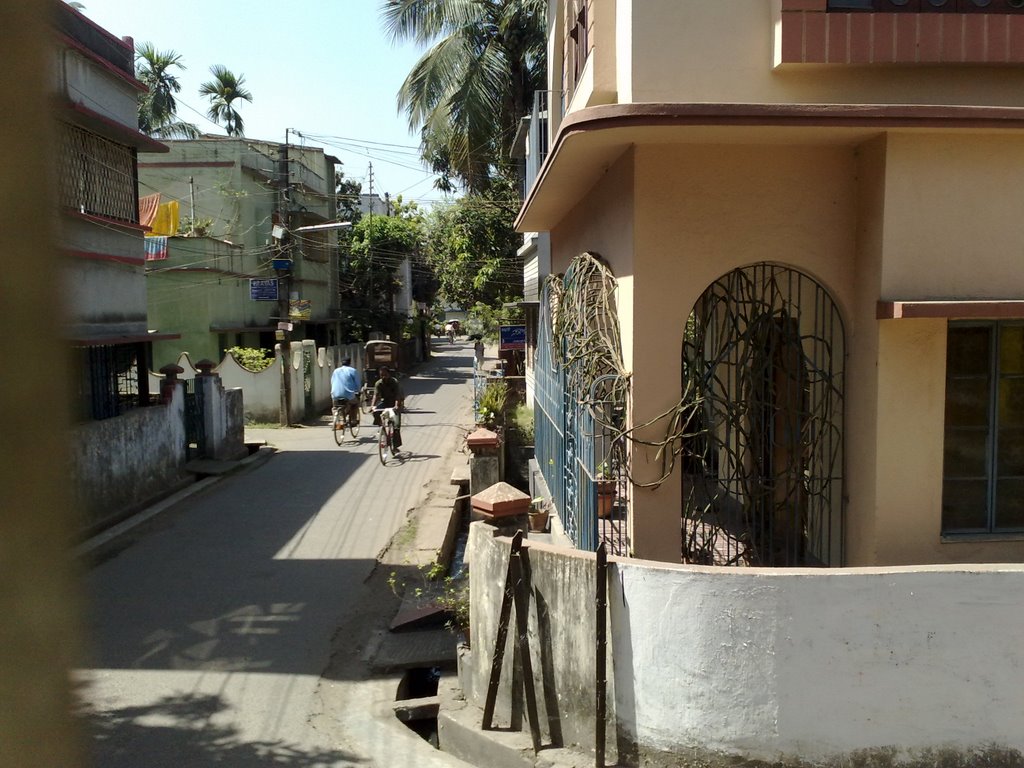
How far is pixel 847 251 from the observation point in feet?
19.6

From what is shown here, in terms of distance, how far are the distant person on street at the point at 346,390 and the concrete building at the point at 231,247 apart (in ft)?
21.3

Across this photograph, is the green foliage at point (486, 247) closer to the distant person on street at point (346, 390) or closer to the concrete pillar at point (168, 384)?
the distant person on street at point (346, 390)

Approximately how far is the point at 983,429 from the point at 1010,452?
0.28 meters

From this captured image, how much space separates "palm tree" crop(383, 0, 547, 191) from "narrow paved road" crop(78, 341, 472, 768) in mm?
11640

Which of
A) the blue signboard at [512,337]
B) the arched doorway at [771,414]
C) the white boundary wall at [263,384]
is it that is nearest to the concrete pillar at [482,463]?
the arched doorway at [771,414]

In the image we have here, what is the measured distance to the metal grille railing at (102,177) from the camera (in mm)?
11289

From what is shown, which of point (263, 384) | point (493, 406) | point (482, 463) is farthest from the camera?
point (263, 384)

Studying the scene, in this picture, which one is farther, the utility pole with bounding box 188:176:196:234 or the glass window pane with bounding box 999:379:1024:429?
the utility pole with bounding box 188:176:196:234

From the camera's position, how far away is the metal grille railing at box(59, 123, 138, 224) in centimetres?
1129

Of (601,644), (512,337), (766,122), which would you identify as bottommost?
(601,644)

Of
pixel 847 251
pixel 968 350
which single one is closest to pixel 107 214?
pixel 847 251

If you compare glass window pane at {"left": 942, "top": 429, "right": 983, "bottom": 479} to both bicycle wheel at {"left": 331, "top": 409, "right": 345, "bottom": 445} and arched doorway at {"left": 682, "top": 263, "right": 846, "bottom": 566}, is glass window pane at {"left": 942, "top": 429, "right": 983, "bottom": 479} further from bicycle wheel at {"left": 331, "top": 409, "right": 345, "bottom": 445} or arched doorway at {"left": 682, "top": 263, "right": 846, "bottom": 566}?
bicycle wheel at {"left": 331, "top": 409, "right": 345, "bottom": 445}

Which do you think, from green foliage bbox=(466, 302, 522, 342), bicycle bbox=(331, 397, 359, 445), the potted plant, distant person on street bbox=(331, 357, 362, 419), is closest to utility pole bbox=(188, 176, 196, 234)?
green foliage bbox=(466, 302, 522, 342)

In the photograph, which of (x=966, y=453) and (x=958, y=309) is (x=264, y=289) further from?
(x=958, y=309)
